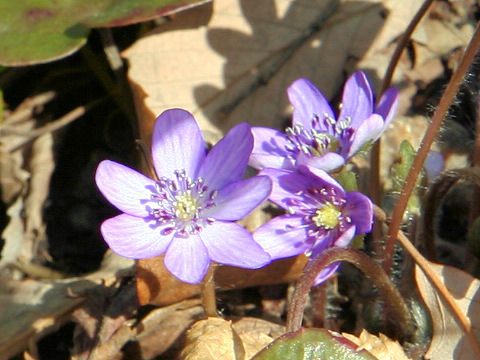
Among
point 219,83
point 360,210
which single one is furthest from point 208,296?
point 219,83

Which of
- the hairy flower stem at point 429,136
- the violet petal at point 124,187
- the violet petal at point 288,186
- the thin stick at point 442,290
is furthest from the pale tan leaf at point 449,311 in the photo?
the violet petal at point 124,187

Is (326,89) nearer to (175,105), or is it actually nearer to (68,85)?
(175,105)

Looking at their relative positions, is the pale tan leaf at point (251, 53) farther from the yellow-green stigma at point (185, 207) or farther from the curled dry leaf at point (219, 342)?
the curled dry leaf at point (219, 342)

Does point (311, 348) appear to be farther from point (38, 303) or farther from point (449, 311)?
point (38, 303)

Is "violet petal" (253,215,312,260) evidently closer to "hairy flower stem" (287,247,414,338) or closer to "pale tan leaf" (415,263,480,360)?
"hairy flower stem" (287,247,414,338)

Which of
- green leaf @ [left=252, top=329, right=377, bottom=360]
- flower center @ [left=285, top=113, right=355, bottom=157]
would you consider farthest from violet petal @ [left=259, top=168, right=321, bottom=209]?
green leaf @ [left=252, top=329, right=377, bottom=360]

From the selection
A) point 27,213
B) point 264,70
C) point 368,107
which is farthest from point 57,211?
point 368,107
